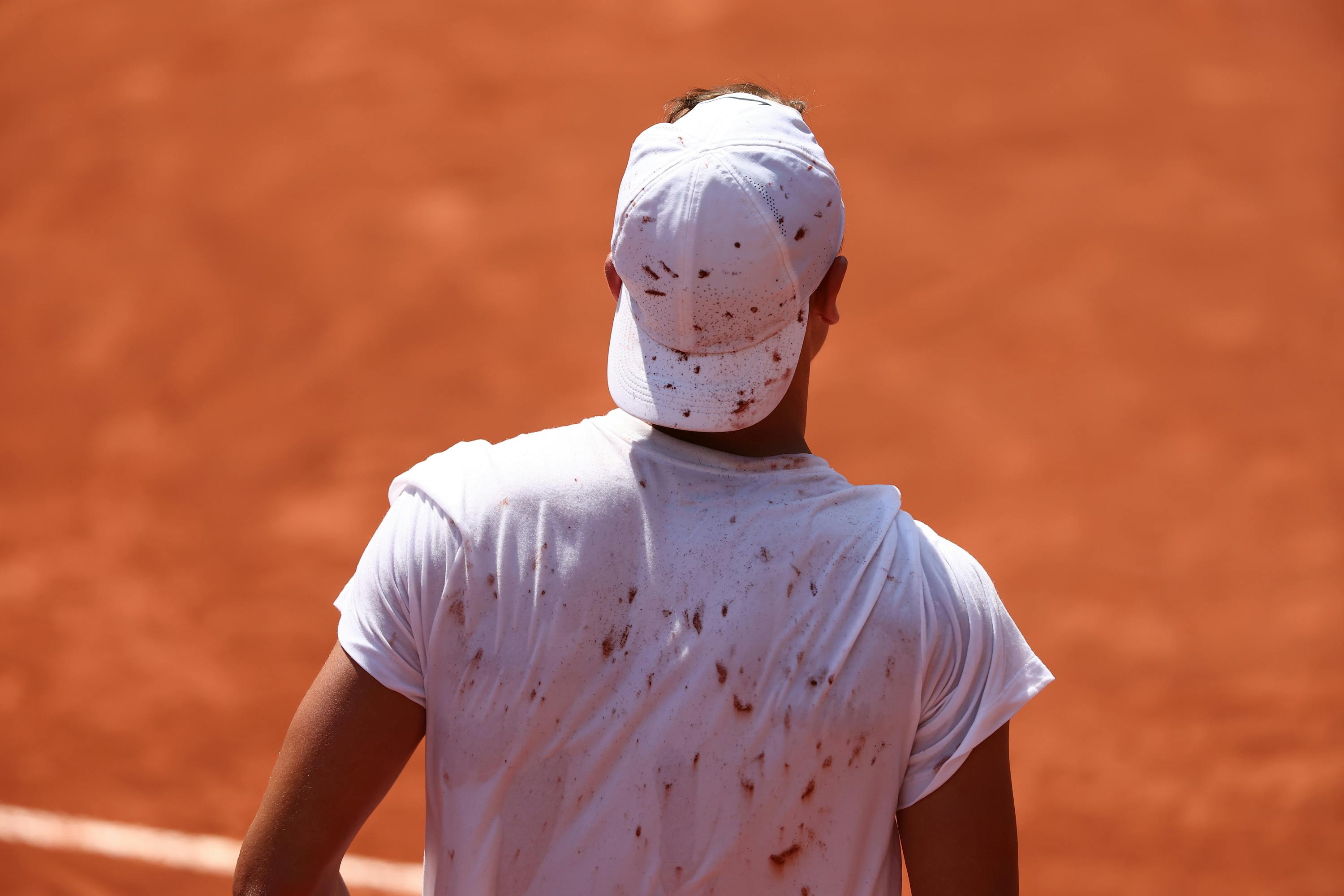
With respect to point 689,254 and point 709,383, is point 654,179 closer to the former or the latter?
point 689,254

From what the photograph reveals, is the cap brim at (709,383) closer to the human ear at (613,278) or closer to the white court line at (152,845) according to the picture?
the human ear at (613,278)

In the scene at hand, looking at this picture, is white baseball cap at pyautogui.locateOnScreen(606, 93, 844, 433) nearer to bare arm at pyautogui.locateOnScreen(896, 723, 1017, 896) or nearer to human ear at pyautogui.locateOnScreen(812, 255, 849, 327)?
human ear at pyautogui.locateOnScreen(812, 255, 849, 327)

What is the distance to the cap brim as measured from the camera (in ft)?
4.77

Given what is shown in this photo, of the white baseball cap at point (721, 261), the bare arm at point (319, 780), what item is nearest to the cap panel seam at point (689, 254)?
the white baseball cap at point (721, 261)

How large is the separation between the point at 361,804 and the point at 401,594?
0.26m

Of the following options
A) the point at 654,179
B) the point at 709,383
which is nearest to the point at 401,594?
the point at 709,383

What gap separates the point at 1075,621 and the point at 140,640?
12.5ft

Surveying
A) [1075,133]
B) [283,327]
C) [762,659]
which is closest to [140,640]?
[283,327]

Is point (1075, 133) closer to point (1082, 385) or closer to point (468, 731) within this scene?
point (1082, 385)

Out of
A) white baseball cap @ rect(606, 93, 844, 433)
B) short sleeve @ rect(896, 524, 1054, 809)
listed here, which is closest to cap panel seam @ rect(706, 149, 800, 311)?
white baseball cap @ rect(606, 93, 844, 433)

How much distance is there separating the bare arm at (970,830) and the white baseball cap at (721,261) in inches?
19.1

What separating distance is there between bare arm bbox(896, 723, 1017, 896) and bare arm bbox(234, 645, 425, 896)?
62 cm

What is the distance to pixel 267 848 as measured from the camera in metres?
1.41

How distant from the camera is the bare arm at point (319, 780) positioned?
1.40 metres
